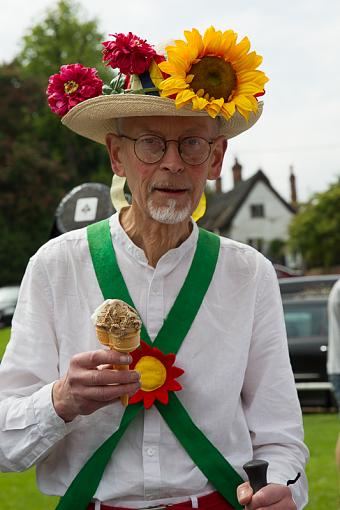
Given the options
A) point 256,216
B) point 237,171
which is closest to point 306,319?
point 256,216

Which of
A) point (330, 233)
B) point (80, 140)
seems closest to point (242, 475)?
point (80, 140)

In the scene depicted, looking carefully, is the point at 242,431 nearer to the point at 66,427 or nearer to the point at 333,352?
the point at 66,427

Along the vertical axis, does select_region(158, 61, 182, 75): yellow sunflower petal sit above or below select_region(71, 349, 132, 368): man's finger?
above

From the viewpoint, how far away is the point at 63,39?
1588 inches

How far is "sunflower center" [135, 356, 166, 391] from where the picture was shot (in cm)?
258

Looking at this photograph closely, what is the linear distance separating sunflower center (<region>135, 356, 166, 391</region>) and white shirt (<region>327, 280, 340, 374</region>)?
2945 mm

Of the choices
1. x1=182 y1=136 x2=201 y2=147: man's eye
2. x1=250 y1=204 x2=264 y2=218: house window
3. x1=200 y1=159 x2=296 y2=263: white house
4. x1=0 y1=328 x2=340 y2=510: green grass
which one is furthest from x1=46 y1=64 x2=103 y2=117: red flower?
x1=250 y1=204 x2=264 y2=218: house window

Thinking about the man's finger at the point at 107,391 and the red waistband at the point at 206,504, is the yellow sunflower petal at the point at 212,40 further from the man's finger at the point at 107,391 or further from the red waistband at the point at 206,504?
the red waistband at the point at 206,504

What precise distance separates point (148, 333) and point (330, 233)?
43914mm

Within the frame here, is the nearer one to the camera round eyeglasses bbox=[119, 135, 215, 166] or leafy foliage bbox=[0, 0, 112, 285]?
round eyeglasses bbox=[119, 135, 215, 166]

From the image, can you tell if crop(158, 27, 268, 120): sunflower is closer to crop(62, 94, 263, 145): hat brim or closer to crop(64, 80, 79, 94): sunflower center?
crop(62, 94, 263, 145): hat brim

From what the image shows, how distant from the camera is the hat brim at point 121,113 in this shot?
8.68ft

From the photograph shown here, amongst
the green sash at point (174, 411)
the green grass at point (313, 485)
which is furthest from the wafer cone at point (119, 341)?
the green grass at point (313, 485)

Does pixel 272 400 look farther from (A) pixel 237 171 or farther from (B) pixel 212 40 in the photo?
(A) pixel 237 171
